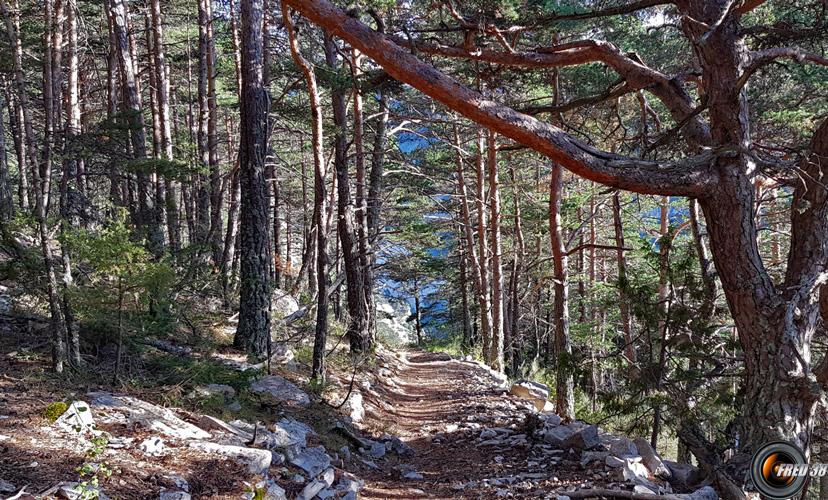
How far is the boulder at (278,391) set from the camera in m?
6.70

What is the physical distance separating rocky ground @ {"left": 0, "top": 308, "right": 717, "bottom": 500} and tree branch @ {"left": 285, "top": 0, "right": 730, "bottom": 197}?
2.50m

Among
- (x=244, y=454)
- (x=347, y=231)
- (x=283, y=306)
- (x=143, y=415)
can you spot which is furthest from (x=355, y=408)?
(x=283, y=306)

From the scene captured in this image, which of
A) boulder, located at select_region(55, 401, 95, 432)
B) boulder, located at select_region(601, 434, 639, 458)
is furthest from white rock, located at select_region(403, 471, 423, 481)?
boulder, located at select_region(55, 401, 95, 432)

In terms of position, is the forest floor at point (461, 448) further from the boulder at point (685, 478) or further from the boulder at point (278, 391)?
the boulder at point (278, 391)

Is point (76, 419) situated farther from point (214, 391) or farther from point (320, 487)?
point (320, 487)

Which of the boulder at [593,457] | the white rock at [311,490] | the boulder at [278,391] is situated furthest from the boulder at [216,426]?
the boulder at [593,457]

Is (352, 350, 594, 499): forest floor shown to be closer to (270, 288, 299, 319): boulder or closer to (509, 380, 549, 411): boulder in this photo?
(509, 380, 549, 411): boulder

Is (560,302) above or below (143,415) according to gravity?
above

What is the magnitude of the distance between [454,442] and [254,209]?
4.94 meters

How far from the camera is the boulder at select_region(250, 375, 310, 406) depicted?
6.70 metres

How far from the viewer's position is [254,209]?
8648 mm

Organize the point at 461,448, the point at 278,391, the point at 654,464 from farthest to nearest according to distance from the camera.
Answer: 1. the point at 278,391
2. the point at 461,448
3. the point at 654,464

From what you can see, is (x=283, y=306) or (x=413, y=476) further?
(x=283, y=306)

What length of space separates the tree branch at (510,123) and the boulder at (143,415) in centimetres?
353
